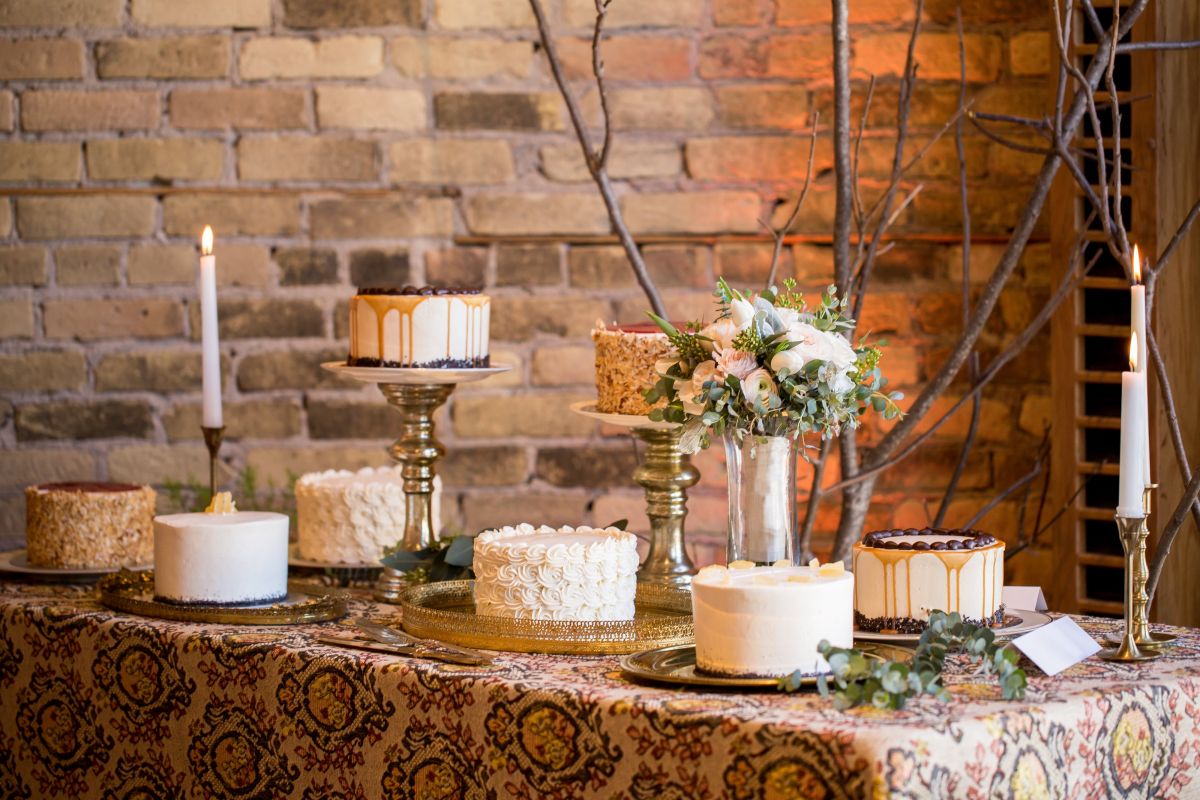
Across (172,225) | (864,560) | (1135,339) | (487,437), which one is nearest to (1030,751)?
(864,560)

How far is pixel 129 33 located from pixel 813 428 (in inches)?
84.0

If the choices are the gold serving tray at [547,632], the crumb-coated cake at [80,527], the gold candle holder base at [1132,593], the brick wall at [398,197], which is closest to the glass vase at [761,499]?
the gold serving tray at [547,632]

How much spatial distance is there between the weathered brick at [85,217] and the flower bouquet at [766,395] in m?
1.86

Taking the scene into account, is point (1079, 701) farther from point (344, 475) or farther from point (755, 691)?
point (344, 475)

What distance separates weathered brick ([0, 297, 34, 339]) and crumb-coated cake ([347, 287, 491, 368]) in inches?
57.7

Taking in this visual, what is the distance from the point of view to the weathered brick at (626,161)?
3.17m

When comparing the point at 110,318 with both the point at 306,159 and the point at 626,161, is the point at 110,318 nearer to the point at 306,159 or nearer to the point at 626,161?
the point at 306,159

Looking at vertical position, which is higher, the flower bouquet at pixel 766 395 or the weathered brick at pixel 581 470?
the flower bouquet at pixel 766 395

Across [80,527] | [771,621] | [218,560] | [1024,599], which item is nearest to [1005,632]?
[1024,599]

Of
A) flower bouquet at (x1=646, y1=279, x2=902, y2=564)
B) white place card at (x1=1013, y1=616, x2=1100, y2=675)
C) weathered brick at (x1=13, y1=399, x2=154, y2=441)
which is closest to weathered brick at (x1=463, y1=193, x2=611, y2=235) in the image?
weathered brick at (x1=13, y1=399, x2=154, y2=441)

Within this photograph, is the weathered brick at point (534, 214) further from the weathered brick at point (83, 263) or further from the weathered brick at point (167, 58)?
the weathered brick at point (83, 263)

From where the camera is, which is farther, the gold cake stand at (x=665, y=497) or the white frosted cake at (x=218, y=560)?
the gold cake stand at (x=665, y=497)

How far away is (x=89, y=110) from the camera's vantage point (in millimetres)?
3152

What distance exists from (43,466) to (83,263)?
45cm
